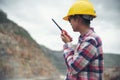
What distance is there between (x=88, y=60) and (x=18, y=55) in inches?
2976

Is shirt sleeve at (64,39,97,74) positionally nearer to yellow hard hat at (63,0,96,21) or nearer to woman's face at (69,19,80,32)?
woman's face at (69,19,80,32)

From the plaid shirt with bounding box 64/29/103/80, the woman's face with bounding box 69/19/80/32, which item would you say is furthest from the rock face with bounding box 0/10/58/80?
the plaid shirt with bounding box 64/29/103/80

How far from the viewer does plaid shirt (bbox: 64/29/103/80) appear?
4277mm

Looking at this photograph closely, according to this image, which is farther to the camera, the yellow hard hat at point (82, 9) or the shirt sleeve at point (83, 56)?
the yellow hard hat at point (82, 9)

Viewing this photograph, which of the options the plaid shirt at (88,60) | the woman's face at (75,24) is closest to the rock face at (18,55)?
the woman's face at (75,24)

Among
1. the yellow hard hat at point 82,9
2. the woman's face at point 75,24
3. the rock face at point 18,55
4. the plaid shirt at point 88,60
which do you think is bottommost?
the plaid shirt at point 88,60

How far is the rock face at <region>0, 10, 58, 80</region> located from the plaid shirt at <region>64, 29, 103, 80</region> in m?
55.6

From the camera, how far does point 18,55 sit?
260 ft

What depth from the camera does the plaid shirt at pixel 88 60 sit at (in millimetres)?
4277

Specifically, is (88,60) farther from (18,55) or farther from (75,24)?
(18,55)

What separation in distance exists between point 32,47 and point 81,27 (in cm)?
8965

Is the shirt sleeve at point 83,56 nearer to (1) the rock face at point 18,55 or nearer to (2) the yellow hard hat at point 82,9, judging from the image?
(2) the yellow hard hat at point 82,9

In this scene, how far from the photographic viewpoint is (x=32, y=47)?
93.8m

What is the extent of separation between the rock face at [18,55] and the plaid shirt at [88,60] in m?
55.6
